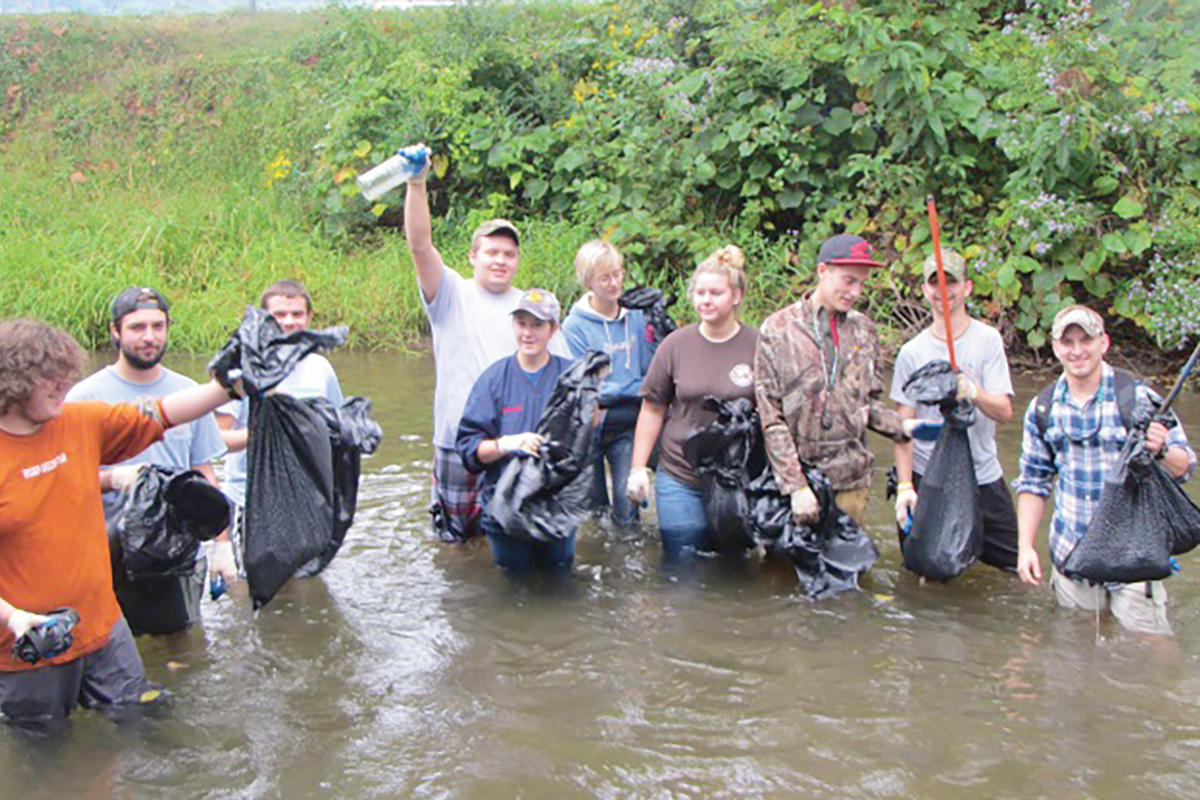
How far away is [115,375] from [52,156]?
15947 mm

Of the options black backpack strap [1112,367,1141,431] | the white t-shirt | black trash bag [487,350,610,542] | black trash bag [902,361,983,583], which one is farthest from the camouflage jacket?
the white t-shirt

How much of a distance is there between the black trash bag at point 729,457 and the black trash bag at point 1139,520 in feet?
4.97

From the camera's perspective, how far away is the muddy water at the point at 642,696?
159 inches

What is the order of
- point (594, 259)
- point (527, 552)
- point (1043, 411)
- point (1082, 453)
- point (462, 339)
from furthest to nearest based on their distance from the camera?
point (594, 259), point (462, 339), point (527, 552), point (1043, 411), point (1082, 453)

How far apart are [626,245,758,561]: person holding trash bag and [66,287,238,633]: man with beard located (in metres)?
1.96

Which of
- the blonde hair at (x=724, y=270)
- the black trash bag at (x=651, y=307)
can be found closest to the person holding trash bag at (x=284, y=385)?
the black trash bag at (x=651, y=307)

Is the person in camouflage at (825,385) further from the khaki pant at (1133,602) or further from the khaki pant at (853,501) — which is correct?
the khaki pant at (1133,602)

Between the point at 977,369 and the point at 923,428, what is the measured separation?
366 mm

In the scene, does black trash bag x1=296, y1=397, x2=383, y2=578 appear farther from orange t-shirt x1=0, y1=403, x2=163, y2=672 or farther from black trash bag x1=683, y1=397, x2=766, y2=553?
black trash bag x1=683, y1=397, x2=766, y2=553

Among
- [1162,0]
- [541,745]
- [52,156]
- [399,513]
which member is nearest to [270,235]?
[52,156]

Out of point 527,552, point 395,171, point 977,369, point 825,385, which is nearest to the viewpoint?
point 395,171

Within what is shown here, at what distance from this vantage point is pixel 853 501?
18.7ft

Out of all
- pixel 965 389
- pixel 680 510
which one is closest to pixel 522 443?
pixel 680 510

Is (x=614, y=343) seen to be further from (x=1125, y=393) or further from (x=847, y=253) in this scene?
(x=1125, y=393)
